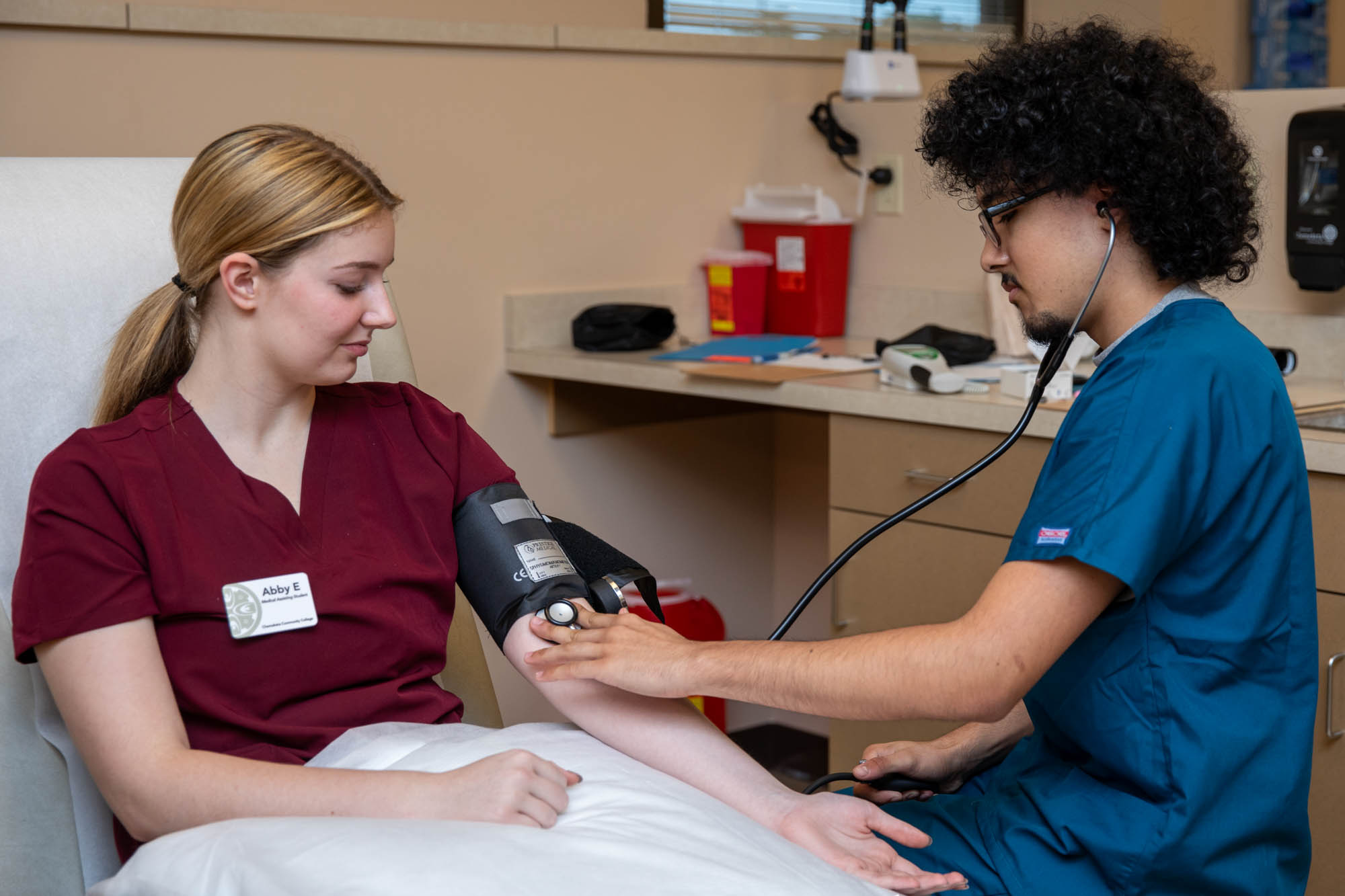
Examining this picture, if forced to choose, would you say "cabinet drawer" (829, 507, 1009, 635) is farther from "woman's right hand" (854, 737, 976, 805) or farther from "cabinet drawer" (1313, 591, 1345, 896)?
"woman's right hand" (854, 737, 976, 805)

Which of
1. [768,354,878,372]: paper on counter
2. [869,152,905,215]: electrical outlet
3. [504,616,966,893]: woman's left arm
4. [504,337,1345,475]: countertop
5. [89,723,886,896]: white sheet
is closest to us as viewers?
[89,723,886,896]: white sheet

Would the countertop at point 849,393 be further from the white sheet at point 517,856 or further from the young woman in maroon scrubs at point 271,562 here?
the white sheet at point 517,856

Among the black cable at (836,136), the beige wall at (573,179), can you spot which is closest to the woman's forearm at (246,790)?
the beige wall at (573,179)

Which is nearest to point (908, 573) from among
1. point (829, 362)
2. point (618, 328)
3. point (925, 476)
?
point (925, 476)

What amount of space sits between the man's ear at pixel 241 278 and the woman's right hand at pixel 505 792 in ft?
1.48

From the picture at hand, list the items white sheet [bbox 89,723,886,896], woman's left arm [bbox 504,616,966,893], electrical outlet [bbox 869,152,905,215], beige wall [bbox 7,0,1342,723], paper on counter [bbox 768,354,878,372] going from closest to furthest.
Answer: white sheet [bbox 89,723,886,896], woman's left arm [bbox 504,616,966,893], beige wall [bbox 7,0,1342,723], paper on counter [bbox 768,354,878,372], electrical outlet [bbox 869,152,905,215]

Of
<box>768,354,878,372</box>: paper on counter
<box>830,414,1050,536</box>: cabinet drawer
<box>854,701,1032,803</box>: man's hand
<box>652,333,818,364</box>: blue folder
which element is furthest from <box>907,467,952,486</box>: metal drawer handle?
<box>854,701,1032,803</box>: man's hand

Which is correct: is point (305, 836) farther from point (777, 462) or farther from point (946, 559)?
point (777, 462)

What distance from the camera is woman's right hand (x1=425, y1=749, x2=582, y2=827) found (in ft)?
3.18

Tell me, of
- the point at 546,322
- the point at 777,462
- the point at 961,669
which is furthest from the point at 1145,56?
the point at 777,462

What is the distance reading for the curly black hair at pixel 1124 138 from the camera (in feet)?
3.46

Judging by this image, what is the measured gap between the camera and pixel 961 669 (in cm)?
97

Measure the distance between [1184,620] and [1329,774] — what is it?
874mm

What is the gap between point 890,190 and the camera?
2.78 metres
